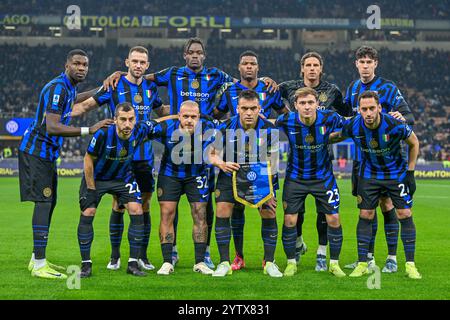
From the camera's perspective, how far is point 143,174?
8414 millimetres

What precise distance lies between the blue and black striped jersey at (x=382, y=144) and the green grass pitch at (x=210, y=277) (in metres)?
1.14

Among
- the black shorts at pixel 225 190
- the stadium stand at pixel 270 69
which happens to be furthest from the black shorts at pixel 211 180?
the stadium stand at pixel 270 69

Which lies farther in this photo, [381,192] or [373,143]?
[381,192]

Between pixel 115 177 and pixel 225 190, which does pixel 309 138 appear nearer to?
pixel 225 190

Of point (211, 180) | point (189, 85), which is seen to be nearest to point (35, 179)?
point (211, 180)

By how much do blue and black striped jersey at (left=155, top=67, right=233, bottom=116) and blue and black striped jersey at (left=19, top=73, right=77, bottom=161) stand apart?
122 centimetres

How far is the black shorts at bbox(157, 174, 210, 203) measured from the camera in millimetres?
8086

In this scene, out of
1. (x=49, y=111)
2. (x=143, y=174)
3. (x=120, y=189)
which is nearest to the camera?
(x=49, y=111)

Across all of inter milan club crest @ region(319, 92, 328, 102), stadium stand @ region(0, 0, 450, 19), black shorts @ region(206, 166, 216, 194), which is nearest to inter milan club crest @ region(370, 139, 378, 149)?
inter milan club crest @ region(319, 92, 328, 102)

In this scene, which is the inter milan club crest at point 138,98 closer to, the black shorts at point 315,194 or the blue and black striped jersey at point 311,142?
the blue and black striped jersey at point 311,142

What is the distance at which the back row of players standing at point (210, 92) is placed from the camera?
27.4ft

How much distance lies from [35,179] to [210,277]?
216cm

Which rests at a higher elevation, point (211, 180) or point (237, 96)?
point (237, 96)

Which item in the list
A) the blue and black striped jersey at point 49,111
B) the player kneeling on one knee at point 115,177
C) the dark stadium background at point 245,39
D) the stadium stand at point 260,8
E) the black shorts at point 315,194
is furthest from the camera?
the stadium stand at point 260,8
